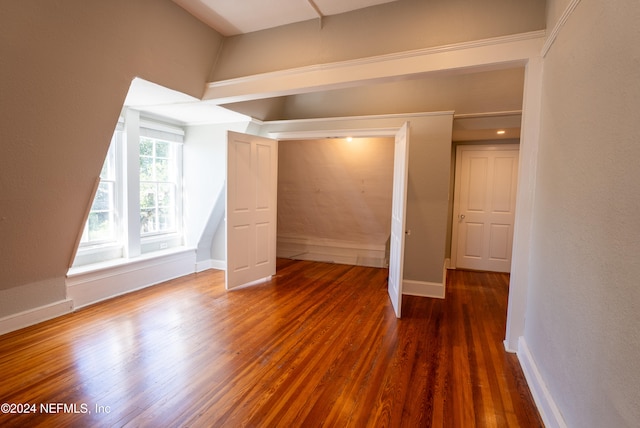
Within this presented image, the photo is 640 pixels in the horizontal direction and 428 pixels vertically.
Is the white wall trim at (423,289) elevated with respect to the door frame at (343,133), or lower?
lower

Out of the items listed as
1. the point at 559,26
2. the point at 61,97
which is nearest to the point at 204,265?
the point at 61,97

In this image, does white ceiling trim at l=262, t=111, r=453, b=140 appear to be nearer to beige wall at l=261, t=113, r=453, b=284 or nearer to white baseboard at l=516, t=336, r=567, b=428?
beige wall at l=261, t=113, r=453, b=284

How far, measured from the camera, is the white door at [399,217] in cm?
319

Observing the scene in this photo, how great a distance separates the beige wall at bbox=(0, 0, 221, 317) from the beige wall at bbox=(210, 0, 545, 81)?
426mm

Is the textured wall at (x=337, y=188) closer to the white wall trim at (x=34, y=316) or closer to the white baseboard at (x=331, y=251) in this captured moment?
the white baseboard at (x=331, y=251)

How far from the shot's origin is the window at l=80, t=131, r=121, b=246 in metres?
Result: 3.69

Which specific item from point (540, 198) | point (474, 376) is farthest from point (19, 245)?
point (540, 198)

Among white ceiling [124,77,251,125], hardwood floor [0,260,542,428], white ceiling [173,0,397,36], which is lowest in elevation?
hardwood floor [0,260,542,428]

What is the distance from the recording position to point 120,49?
2.40m

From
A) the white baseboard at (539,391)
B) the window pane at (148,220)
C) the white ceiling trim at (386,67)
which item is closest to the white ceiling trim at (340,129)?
the white ceiling trim at (386,67)

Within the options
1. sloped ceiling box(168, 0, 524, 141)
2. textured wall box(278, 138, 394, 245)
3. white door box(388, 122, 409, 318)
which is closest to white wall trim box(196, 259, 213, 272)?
textured wall box(278, 138, 394, 245)

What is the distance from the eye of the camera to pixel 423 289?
3.96 m

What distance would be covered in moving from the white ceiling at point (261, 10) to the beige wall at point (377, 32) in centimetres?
7

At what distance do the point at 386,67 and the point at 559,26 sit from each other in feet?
3.79
